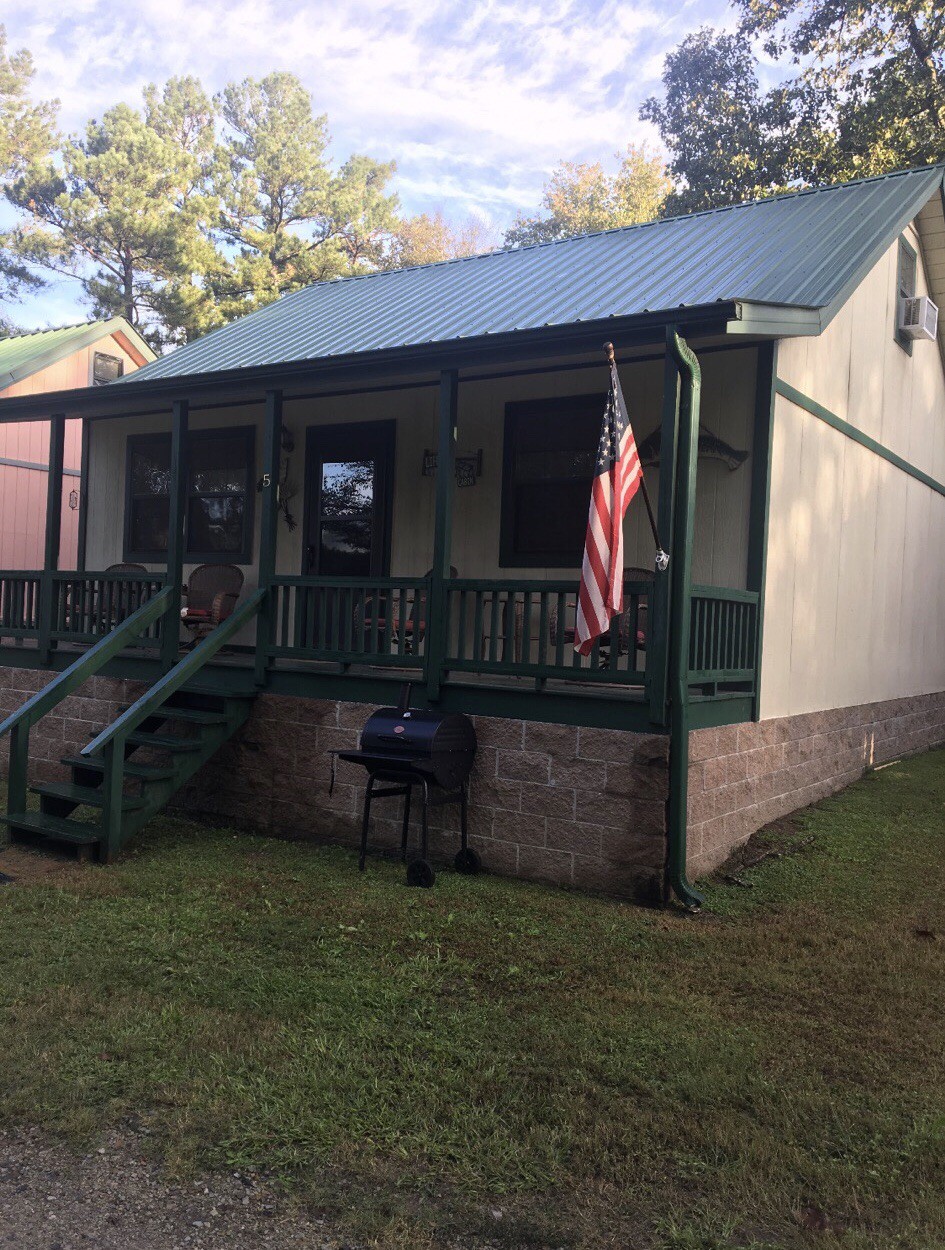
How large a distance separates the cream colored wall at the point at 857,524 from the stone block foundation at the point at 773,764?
0.61 ft

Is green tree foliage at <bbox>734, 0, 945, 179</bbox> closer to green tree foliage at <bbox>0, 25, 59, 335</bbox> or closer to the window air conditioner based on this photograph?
the window air conditioner

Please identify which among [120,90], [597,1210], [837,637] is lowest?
[597,1210]

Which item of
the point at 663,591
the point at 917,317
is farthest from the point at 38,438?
the point at 663,591

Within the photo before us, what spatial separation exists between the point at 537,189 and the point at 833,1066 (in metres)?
36.3

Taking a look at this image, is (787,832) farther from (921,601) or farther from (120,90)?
(120,90)

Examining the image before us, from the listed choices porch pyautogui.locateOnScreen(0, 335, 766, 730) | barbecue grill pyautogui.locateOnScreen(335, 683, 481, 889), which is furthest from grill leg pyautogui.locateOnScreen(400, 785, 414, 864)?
porch pyautogui.locateOnScreen(0, 335, 766, 730)

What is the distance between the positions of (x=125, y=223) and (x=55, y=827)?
22653 mm

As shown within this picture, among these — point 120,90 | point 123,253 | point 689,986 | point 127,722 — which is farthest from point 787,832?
point 120,90

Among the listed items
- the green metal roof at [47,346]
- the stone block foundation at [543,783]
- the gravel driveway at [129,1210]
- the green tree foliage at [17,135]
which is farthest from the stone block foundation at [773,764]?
the green tree foliage at [17,135]

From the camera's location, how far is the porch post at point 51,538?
9359 millimetres

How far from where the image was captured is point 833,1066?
3.95 m

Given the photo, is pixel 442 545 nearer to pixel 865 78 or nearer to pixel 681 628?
pixel 681 628

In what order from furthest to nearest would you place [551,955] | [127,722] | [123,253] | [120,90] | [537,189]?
[537,189]
[120,90]
[123,253]
[127,722]
[551,955]

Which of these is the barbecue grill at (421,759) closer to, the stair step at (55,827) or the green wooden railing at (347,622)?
the green wooden railing at (347,622)
